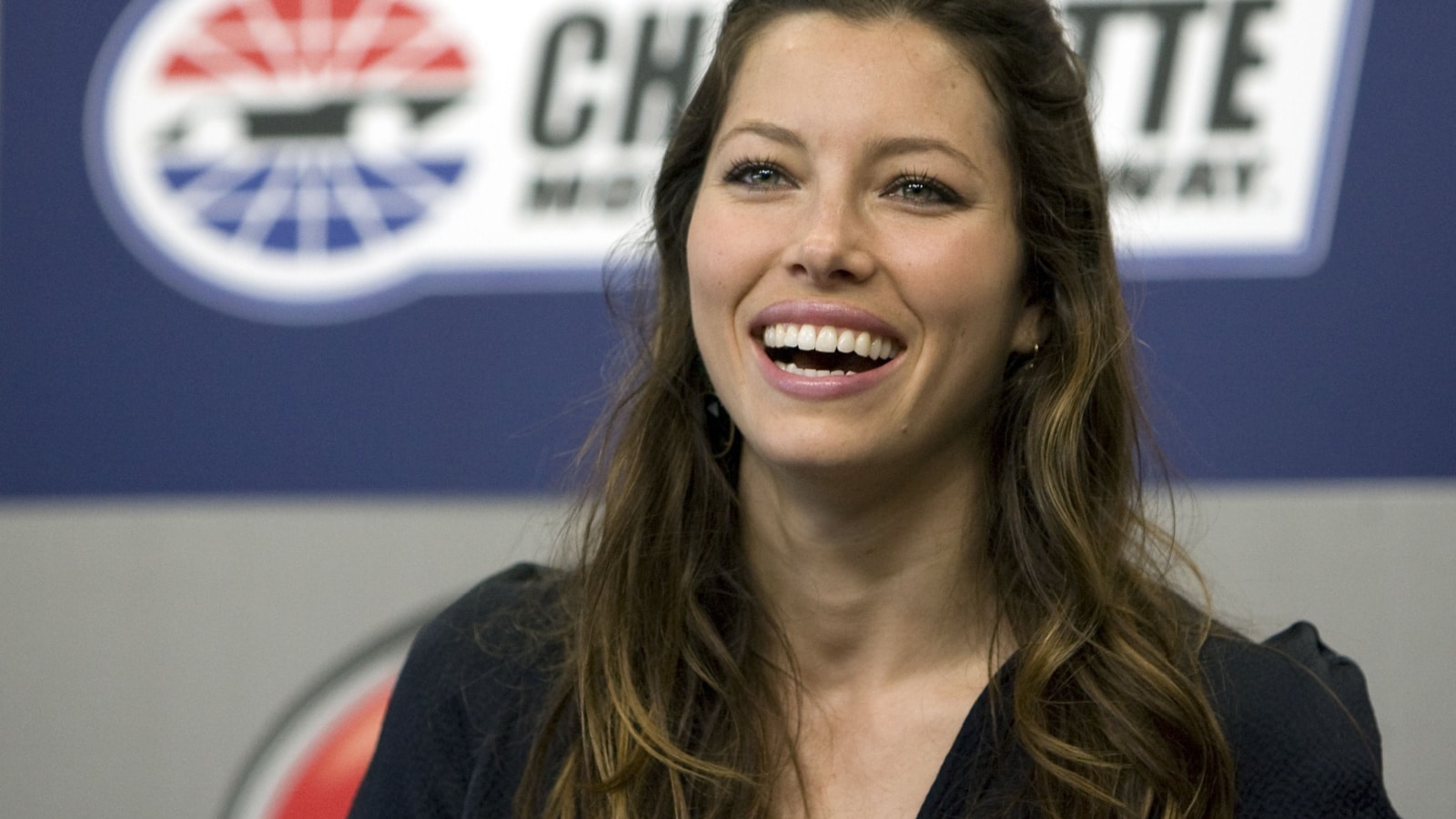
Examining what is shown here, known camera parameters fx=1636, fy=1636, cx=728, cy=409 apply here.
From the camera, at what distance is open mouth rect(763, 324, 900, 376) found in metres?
1.08

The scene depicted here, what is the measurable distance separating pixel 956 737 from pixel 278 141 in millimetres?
1124

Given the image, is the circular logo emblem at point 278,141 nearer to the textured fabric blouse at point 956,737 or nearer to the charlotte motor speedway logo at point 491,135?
the charlotte motor speedway logo at point 491,135

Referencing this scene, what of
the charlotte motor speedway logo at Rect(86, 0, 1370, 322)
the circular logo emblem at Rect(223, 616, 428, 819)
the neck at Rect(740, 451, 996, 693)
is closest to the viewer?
the neck at Rect(740, 451, 996, 693)

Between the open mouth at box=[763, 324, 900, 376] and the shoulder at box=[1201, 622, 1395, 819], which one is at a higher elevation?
the open mouth at box=[763, 324, 900, 376]

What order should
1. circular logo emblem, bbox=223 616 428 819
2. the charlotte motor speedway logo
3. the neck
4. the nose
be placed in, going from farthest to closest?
circular logo emblem, bbox=223 616 428 819 < the charlotte motor speedway logo < the neck < the nose

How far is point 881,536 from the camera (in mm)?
1172

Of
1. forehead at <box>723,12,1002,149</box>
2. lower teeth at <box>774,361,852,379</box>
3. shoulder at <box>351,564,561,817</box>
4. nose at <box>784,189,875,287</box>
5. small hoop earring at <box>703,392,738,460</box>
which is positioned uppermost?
forehead at <box>723,12,1002,149</box>

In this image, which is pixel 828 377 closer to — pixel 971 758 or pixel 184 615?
pixel 971 758

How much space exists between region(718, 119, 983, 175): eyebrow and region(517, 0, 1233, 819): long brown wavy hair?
0.19ft

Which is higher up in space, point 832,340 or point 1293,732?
point 832,340

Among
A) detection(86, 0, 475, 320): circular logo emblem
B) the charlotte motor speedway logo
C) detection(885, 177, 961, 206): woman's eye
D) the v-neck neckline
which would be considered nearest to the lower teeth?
detection(885, 177, 961, 206): woman's eye

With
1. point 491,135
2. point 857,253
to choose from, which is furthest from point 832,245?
point 491,135

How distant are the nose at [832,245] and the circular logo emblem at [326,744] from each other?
0.92m

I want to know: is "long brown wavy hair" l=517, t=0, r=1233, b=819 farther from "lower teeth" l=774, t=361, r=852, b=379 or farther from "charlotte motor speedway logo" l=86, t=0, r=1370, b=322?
"charlotte motor speedway logo" l=86, t=0, r=1370, b=322
